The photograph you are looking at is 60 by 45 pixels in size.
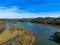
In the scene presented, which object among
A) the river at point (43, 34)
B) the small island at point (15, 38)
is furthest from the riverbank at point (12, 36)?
the river at point (43, 34)

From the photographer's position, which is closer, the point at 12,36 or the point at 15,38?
the point at 15,38

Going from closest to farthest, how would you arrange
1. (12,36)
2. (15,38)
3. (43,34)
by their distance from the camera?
(15,38)
(12,36)
(43,34)

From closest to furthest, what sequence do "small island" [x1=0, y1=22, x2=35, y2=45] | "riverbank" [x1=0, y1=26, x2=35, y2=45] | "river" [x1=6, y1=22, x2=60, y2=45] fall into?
"small island" [x1=0, y1=22, x2=35, y2=45] → "riverbank" [x1=0, y1=26, x2=35, y2=45] → "river" [x1=6, y1=22, x2=60, y2=45]

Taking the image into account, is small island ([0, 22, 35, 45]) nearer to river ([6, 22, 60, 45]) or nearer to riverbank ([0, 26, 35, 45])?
riverbank ([0, 26, 35, 45])

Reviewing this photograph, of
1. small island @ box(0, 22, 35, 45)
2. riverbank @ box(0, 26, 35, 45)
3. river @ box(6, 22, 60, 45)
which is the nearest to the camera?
small island @ box(0, 22, 35, 45)

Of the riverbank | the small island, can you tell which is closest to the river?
the riverbank

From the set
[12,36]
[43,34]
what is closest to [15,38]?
[12,36]

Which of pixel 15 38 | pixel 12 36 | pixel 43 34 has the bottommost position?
pixel 43 34

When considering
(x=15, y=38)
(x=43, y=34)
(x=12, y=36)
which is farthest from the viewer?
(x=43, y=34)

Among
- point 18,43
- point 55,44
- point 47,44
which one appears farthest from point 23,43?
point 55,44

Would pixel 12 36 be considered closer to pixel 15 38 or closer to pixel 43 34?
pixel 15 38

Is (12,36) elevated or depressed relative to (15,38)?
elevated
